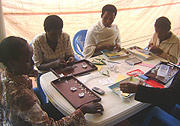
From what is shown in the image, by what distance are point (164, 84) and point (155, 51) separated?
869 millimetres

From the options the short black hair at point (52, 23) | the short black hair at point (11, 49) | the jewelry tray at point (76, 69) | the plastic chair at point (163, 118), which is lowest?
the plastic chair at point (163, 118)

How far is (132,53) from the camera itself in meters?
2.13

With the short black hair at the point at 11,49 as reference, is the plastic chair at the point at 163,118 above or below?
below

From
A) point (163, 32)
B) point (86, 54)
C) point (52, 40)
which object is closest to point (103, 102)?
point (52, 40)

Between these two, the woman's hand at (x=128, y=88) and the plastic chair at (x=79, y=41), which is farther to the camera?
the plastic chair at (x=79, y=41)

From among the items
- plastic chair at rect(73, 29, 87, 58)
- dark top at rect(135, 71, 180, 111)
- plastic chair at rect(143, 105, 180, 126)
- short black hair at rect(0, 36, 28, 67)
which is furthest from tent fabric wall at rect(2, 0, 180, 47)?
plastic chair at rect(143, 105, 180, 126)

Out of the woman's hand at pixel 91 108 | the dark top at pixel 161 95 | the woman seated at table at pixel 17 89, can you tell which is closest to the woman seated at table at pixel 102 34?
the dark top at pixel 161 95

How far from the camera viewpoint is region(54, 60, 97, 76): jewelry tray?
1.57m

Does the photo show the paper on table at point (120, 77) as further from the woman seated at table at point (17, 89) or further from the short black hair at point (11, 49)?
the short black hair at point (11, 49)

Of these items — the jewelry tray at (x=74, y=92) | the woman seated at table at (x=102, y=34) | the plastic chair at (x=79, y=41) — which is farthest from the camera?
the plastic chair at (x=79, y=41)

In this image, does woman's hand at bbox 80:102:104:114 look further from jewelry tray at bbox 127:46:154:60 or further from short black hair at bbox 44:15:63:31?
jewelry tray at bbox 127:46:154:60

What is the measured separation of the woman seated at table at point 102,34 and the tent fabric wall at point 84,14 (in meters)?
0.79

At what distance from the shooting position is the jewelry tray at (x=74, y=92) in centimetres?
116

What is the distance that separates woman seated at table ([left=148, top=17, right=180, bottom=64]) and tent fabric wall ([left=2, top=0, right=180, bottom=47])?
1522 millimetres
